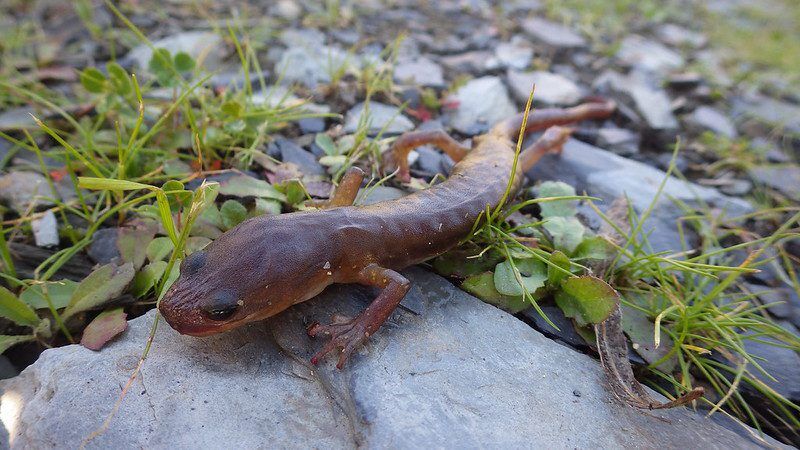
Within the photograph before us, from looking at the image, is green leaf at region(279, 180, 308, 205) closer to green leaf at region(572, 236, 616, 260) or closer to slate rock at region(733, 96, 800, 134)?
green leaf at region(572, 236, 616, 260)

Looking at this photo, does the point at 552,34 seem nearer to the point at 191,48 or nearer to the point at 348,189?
the point at 191,48

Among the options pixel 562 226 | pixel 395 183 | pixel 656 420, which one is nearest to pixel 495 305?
pixel 562 226

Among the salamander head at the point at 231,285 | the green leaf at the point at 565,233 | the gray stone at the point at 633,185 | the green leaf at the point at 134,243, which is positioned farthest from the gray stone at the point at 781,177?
the green leaf at the point at 134,243

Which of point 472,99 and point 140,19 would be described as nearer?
point 472,99

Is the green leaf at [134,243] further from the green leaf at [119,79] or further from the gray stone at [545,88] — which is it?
the gray stone at [545,88]

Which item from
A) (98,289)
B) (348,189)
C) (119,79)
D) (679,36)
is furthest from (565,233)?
(679,36)

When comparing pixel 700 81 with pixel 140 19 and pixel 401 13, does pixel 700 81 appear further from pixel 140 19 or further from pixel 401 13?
pixel 140 19
